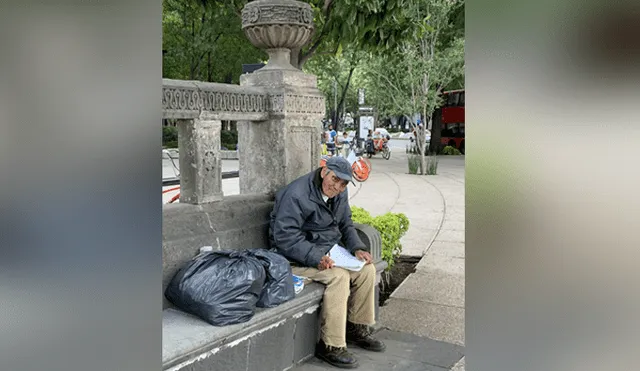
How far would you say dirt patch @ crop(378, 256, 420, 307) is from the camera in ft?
22.6

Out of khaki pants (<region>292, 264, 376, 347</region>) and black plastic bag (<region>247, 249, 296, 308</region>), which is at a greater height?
black plastic bag (<region>247, 249, 296, 308</region>)

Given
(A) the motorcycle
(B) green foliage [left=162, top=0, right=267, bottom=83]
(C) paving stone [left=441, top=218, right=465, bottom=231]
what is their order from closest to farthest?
(C) paving stone [left=441, top=218, right=465, bottom=231] → (B) green foliage [left=162, top=0, right=267, bottom=83] → (A) the motorcycle

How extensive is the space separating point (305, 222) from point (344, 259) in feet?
1.47

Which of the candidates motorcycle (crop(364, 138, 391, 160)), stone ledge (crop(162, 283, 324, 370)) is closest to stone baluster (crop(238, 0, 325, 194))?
stone ledge (crop(162, 283, 324, 370))

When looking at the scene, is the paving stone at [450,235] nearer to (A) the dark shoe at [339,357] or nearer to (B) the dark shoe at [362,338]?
(B) the dark shoe at [362,338]

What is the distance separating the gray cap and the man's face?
4 cm

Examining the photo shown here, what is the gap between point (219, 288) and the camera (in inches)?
151

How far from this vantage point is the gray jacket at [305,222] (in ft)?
15.8

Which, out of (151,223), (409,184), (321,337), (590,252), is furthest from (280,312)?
(409,184)

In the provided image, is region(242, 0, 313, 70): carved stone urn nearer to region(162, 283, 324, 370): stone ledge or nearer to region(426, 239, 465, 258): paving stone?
region(162, 283, 324, 370): stone ledge

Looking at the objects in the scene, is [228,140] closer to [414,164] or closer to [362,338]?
[414,164]

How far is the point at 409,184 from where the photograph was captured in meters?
17.8

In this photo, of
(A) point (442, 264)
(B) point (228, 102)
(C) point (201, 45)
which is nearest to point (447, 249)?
(A) point (442, 264)

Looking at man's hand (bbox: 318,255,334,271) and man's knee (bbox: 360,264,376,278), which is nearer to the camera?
man's hand (bbox: 318,255,334,271)
